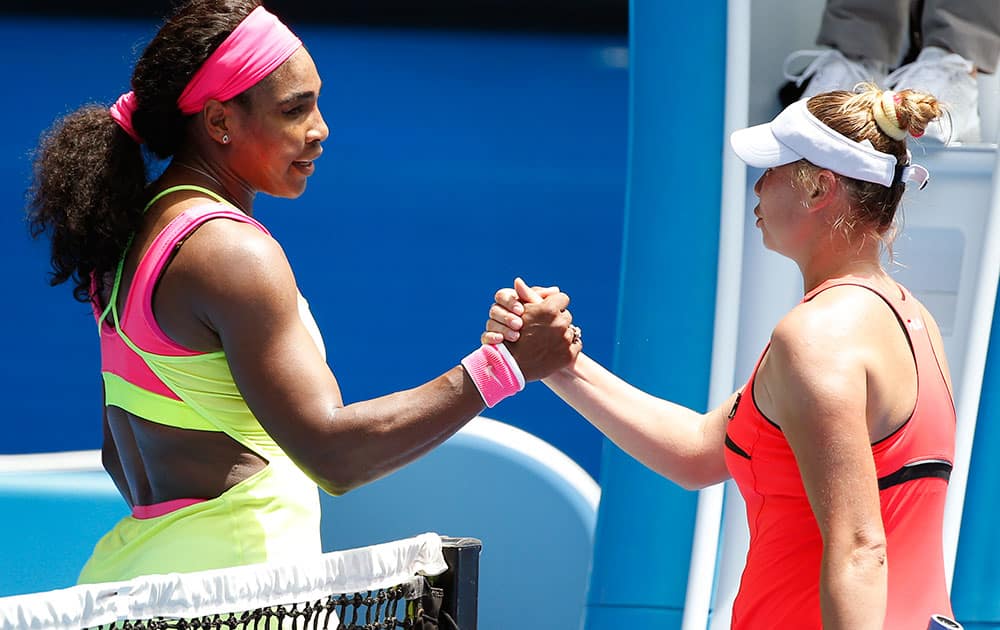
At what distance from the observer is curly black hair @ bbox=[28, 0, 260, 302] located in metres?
1.62

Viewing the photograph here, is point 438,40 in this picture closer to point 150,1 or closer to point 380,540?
point 150,1

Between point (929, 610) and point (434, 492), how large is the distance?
71.1 inches

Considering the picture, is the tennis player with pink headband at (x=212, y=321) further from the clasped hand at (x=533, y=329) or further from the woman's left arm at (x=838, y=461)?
the woman's left arm at (x=838, y=461)

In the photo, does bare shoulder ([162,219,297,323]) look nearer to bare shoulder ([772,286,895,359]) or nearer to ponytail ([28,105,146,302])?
ponytail ([28,105,146,302])

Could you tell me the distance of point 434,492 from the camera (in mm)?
3213

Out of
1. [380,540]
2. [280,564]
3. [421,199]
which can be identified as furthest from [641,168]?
[421,199]

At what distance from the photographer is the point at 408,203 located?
5301 millimetres

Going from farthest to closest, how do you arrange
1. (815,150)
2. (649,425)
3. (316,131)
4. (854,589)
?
(649,425) → (316,131) → (815,150) → (854,589)

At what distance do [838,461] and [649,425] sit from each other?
55cm

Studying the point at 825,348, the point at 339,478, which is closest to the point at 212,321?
the point at 339,478

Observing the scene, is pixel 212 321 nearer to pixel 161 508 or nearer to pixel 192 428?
pixel 192 428

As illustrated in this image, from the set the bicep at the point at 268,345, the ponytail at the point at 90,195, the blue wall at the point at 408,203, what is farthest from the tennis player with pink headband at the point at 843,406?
the blue wall at the point at 408,203

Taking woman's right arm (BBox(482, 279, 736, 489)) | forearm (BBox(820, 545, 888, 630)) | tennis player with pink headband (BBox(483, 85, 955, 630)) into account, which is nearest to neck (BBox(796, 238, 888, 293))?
tennis player with pink headband (BBox(483, 85, 955, 630))

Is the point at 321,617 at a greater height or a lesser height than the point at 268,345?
lesser
